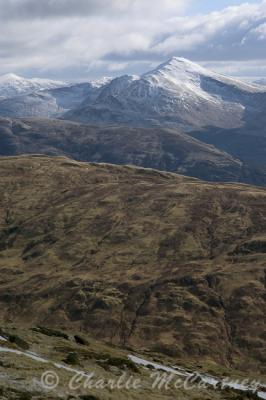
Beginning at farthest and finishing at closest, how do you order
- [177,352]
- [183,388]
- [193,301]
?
[193,301] → [177,352] → [183,388]

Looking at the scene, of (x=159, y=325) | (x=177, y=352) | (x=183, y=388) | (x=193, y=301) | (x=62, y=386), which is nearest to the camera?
(x=62, y=386)

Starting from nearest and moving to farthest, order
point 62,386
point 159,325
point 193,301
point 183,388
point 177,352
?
point 62,386 → point 183,388 → point 177,352 → point 159,325 → point 193,301

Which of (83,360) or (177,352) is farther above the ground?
(83,360)

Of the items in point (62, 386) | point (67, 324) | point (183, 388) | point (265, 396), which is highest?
point (62, 386)

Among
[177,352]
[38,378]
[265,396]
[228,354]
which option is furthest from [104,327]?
[38,378]

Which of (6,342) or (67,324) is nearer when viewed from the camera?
(6,342)

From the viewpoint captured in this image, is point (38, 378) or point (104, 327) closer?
point (38, 378)

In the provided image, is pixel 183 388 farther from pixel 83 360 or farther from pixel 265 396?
pixel 265 396

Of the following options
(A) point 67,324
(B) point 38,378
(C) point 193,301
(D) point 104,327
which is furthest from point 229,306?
(B) point 38,378

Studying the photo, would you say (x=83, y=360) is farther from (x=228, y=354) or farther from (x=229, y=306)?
(x=229, y=306)
